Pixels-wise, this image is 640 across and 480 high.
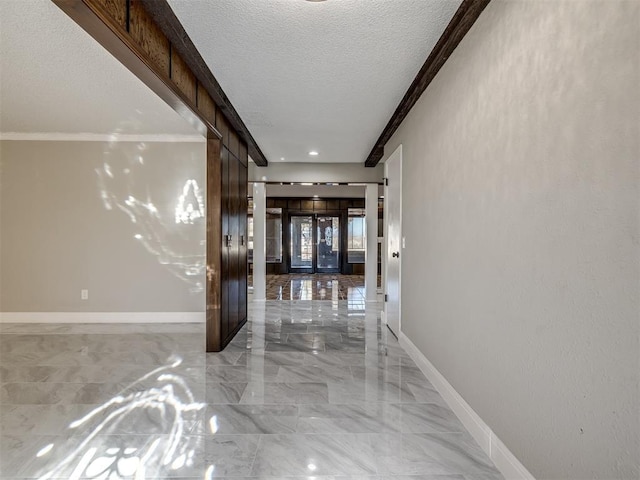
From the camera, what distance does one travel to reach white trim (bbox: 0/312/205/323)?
456 cm

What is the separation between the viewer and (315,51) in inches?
94.5

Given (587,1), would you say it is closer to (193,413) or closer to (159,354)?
(193,413)

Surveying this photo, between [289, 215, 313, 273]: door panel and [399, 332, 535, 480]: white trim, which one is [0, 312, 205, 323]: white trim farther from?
[289, 215, 313, 273]: door panel

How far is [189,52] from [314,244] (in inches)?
335

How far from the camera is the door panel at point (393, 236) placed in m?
3.89

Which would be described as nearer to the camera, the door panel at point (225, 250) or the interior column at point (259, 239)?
the door panel at point (225, 250)

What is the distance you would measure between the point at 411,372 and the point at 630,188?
92.2 inches

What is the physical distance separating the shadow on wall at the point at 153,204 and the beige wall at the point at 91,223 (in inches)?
0.5

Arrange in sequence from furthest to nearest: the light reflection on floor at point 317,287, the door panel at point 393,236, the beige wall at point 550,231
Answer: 1. the light reflection on floor at point 317,287
2. the door panel at point 393,236
3. the beige wall at point 550,231

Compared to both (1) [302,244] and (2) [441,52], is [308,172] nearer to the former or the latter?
(2) [441,52]

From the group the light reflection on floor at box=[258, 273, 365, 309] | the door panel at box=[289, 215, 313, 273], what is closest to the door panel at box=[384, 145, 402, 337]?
the light reflection on floor at box=[258, 273, 365, 309]

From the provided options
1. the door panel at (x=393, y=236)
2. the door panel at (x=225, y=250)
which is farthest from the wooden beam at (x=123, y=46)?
the door panel at (x=393, y=236)

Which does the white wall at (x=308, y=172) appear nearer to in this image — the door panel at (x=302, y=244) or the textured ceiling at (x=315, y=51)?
the textured ceiling at (x=315, y=51)

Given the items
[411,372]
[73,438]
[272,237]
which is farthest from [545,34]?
[272,237]
